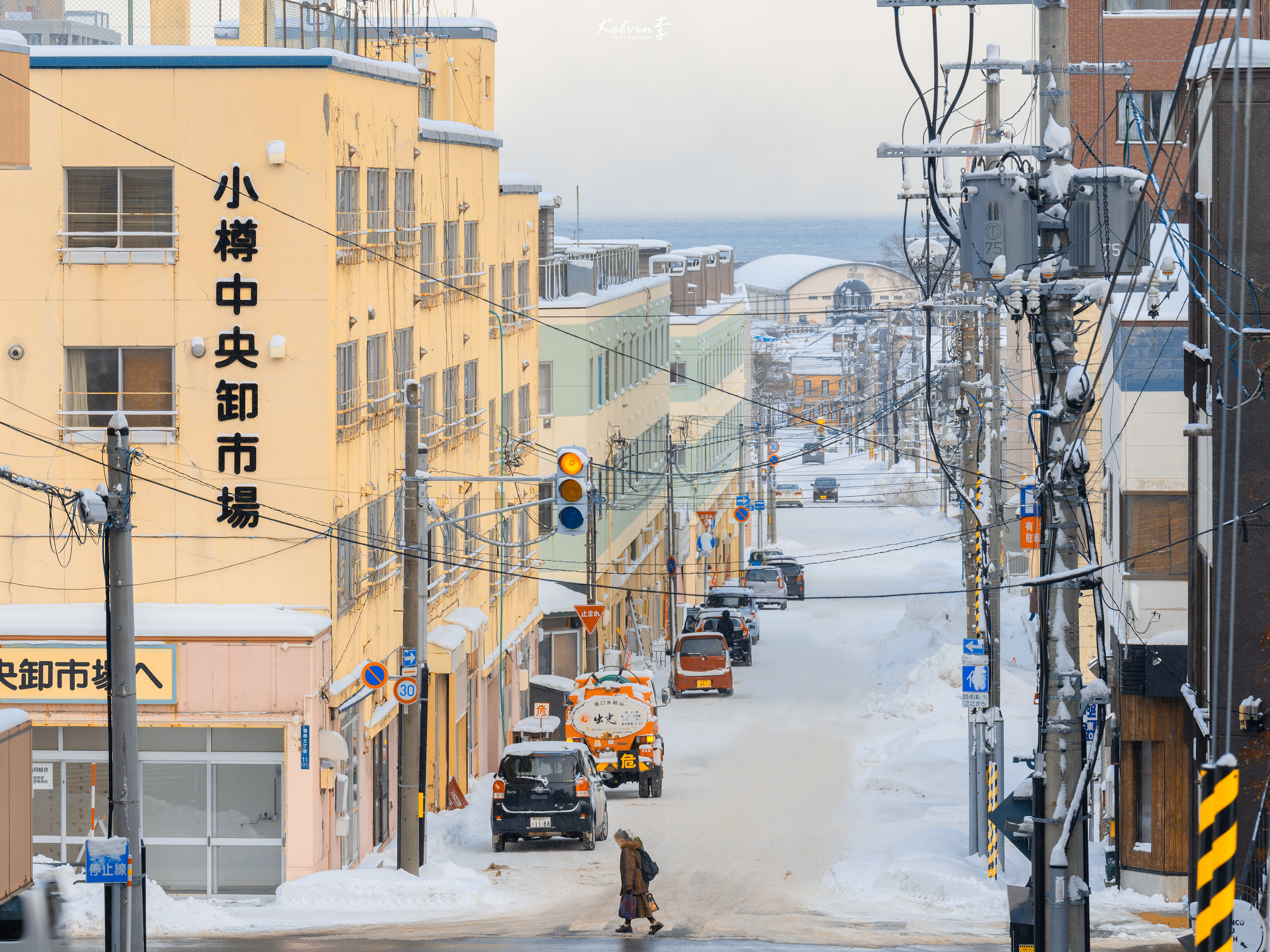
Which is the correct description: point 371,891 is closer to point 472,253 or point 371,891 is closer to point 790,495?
point 472,253

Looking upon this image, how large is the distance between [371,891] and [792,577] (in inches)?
1956

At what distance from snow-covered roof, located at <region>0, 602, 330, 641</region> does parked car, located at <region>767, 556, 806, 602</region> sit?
46667 millimetres

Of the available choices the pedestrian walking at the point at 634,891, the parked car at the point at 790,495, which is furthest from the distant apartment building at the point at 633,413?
the pedestrian walking at the point at 634,891

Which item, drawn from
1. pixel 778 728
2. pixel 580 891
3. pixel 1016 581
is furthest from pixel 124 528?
pixel 778 728

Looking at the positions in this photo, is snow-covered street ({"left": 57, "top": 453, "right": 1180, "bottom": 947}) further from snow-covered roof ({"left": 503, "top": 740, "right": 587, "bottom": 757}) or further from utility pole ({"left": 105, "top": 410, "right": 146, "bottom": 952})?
utility pole ({"left": 105, "top": 410, "right": 146, "bottom": 952})

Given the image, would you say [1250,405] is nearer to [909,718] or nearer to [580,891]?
[580,891]

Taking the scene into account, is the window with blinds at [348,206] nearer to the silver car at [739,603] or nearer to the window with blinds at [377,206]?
the window with blinds at [377,206]

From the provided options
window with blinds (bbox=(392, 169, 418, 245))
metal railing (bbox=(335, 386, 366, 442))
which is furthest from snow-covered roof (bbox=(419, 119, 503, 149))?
metal railing (bbox=(335, 386, 366, 442))

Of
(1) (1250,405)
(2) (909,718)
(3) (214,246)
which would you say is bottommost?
(2) (909,718)

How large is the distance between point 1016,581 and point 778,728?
94.8ft

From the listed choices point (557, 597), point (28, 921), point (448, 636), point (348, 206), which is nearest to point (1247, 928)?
point (28, 921)

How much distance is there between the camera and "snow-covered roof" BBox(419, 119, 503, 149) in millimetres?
33125

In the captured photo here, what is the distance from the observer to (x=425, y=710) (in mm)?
25766

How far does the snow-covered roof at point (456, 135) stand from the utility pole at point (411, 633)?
32.7ft
